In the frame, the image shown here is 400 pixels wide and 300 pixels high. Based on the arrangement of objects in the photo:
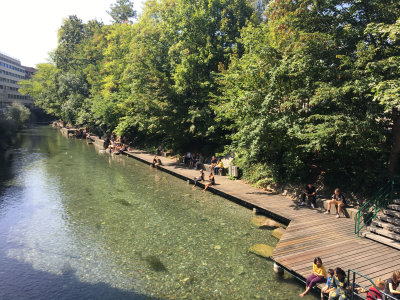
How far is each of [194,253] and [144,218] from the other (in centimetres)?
484

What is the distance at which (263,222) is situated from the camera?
46.4 feet

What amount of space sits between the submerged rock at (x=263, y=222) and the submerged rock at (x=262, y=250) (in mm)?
2110

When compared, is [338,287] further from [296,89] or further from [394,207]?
[296,89]

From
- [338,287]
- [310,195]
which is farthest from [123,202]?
[338,287]

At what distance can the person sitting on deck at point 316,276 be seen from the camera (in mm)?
8062

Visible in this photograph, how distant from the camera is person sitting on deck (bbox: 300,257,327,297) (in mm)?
8062

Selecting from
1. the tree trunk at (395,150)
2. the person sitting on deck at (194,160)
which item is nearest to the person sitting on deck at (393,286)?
the tree trunk at (395,150)

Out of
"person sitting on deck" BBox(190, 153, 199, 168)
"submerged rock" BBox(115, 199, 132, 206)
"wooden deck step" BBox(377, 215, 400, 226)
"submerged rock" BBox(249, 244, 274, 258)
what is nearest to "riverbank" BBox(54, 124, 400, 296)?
"submerged rock" BBox(249, 244, 274, 258)

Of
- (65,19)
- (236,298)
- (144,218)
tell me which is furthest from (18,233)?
(65,19)

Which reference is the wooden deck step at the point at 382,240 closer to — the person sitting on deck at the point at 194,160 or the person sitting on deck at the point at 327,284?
the person sitting on deck at the point at 327,284

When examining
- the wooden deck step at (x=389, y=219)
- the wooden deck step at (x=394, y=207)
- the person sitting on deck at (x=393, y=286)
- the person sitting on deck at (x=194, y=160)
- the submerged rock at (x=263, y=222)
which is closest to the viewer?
the person sitting on deck at (x=393, y=286)

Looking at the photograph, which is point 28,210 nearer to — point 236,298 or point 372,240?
point 236,298

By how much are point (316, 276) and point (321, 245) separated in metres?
2.49

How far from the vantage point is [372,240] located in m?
10.6
